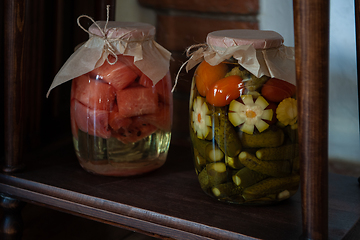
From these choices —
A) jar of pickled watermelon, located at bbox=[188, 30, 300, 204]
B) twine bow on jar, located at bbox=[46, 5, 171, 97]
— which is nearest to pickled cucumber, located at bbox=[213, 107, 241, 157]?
jar of pickled watermelon, located at bbox=[188, 30, 300, 204]

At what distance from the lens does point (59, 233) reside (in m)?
0.76

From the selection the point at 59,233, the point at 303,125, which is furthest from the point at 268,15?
the point at 59,233

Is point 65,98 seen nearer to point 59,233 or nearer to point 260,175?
point 59,233

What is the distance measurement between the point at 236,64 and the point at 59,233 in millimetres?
470

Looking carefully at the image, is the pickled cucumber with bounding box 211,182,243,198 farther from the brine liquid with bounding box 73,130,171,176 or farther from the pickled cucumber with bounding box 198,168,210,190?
the brine liquid with bounding box 73,130,171,176

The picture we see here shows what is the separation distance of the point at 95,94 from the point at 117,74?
0.13ft

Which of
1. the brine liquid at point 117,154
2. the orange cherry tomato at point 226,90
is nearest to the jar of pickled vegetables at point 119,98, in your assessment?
the brine liquid at point 117,154

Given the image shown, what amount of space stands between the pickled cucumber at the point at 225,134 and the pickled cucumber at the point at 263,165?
0.01 m

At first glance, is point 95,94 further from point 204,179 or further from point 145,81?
point 204,179

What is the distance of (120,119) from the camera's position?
56 centimetres

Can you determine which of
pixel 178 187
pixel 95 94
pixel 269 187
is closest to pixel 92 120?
pixel 95 94

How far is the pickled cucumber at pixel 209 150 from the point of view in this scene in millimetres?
506

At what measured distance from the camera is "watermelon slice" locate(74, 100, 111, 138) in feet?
1.85

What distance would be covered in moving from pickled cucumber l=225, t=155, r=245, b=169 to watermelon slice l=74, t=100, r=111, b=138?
0.56 feet
